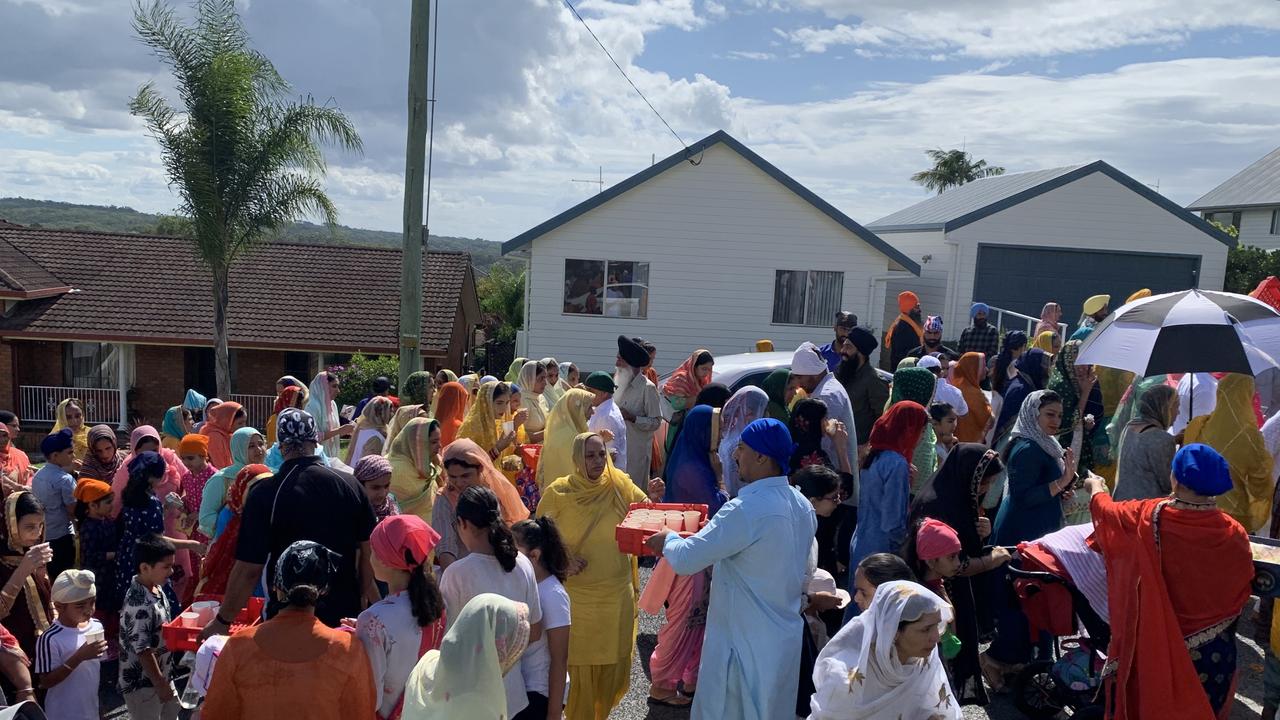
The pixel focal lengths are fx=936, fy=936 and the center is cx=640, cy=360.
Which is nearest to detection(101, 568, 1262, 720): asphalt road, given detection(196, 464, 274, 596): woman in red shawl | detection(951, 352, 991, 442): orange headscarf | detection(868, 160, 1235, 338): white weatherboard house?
detection(196, 464, 274, 596): woman in red shawl

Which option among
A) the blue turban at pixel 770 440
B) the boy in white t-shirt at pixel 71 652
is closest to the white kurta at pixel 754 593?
the blue turban at pixel 770 440

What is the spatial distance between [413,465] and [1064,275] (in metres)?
18.9

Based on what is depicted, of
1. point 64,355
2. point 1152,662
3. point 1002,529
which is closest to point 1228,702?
point 1152,662

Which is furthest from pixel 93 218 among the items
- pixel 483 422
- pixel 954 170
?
pixel 483 422

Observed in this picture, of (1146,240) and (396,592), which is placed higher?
(1146,240)

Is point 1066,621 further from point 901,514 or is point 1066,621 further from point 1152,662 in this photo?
point 901,514

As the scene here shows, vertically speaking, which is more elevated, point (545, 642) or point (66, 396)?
point (545, 642)

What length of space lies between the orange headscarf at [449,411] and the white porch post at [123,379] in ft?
59.4

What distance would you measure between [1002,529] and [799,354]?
6.61 feet

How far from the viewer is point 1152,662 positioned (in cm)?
421

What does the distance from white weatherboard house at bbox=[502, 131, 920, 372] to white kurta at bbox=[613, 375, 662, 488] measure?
1014cm

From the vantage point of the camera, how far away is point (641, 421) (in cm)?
831

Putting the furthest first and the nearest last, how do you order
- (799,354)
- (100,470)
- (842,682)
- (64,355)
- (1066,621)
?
(64,355) → (799,354) → (100,470) → (1066,621) → (842,682)

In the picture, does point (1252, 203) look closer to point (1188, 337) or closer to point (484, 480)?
point (1188, 337)
